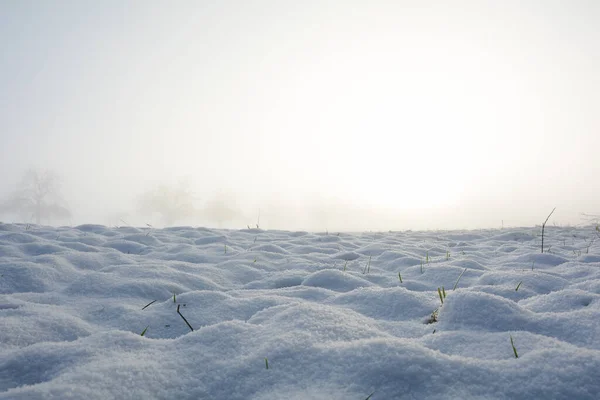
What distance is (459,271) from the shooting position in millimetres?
2725

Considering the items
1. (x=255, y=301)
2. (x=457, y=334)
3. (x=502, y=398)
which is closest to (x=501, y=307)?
(x=457, y=334)

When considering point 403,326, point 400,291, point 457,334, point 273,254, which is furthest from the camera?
point 273,254

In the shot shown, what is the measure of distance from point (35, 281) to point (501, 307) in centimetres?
259

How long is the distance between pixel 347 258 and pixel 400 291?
166 cm

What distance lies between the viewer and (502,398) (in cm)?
90

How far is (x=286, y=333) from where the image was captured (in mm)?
1280

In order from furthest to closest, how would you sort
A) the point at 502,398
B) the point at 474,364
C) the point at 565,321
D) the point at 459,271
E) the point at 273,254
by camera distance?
1. the point at 273,254
2. the point at 459,271
3. the point at 565,321
4. the point at 474,364
5. the point at 502,398

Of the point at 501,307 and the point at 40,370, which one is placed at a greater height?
the point at 501,307

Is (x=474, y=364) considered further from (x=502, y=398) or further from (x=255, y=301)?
(x=255, y=301)

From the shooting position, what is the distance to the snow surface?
38.3 inches

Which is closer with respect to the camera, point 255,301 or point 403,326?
point 403,326

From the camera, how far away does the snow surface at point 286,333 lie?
97cm

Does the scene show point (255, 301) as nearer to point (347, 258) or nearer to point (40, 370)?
point (40, 370)

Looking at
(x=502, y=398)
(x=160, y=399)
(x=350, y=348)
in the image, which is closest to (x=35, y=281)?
(x=160, y=399)
